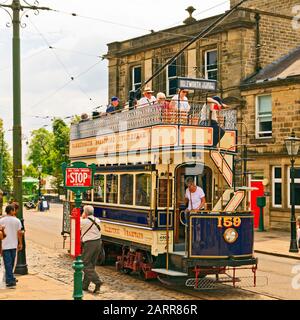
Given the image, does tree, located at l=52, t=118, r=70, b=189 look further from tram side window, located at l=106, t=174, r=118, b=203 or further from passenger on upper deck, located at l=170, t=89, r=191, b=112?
passenger on upper deck, located at l=170, t=89, r=191, b=112

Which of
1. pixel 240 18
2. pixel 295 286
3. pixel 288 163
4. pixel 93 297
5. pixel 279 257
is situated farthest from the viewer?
pixel 240 18

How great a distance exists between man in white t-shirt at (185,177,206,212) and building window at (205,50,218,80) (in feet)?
63.3

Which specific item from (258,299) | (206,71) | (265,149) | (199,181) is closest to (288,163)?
(265,149)

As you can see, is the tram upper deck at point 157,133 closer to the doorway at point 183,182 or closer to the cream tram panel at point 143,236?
the doorway at point 183,182

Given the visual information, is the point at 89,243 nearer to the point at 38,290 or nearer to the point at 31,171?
the point at 38,290

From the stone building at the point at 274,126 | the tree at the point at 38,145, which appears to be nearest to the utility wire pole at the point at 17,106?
the stone building at the point at 274,126

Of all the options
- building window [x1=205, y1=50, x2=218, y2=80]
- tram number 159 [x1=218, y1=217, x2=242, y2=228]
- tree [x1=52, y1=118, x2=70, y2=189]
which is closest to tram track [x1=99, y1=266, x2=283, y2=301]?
tram number 159 [x1=218, y1=217, x2=242, y2=228]

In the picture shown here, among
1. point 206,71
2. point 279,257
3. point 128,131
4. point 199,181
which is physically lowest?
point 279,257

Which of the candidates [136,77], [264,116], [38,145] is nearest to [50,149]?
[38,145]

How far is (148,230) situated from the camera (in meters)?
13.6

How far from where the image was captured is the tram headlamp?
12.4 meters

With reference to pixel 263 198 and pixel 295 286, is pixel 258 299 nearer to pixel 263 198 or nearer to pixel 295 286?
pixel 295 286

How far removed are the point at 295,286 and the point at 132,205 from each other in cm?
426

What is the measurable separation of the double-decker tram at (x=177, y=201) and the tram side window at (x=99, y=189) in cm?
114
